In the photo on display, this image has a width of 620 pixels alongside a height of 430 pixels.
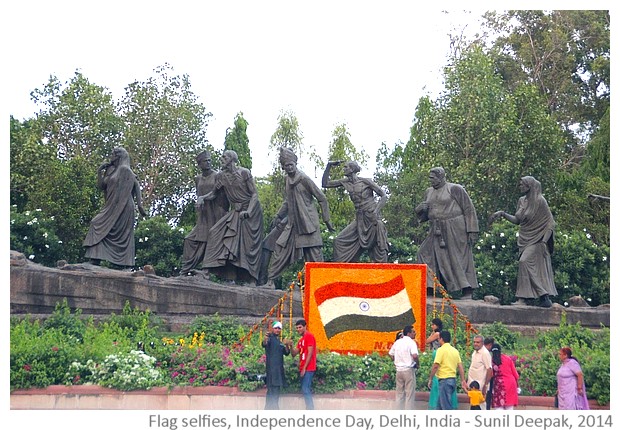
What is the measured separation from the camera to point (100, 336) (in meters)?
14.5

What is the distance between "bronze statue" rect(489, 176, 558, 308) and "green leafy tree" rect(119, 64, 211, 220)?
14520 mm

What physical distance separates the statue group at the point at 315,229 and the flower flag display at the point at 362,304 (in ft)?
7.73

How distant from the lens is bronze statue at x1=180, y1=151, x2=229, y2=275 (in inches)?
722

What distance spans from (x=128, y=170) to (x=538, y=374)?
791 cm

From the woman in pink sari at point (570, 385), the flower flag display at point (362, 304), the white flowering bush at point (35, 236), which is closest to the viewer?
the woman in pink sari at point (570, 385)

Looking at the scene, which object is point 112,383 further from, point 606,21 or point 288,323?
point 606,21

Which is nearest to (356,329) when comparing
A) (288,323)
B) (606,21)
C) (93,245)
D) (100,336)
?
(288,323)

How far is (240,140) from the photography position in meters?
35.4

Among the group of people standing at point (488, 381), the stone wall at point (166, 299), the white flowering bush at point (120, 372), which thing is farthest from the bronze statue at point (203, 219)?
the group of people standing at point (488, 381)

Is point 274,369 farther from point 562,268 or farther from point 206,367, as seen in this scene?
point 562,268

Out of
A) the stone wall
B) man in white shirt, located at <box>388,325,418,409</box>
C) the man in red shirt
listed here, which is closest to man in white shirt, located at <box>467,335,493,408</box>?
man in white shirt, located at <box>388,325,418,409</box>

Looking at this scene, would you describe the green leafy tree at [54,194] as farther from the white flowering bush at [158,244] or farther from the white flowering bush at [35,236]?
the white flowering bush at [158,244]

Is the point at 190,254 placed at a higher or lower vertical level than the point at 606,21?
lower

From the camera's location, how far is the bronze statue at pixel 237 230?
17.7 metres
